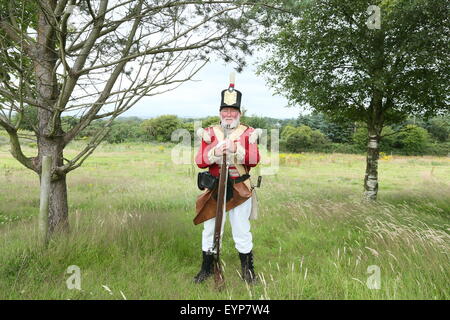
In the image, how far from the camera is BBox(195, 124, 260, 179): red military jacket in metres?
3.20

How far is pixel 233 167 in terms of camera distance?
3.38m

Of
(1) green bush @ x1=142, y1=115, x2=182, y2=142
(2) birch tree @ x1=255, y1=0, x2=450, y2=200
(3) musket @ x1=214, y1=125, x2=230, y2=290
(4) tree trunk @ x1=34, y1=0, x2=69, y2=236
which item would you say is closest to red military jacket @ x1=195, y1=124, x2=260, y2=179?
(3) musket @ x1=214, y1=125, x2=230, y2=290

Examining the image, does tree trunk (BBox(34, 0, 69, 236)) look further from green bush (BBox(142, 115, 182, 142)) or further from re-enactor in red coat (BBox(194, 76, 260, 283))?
green bush (BBox(142, 115, 182, 142))

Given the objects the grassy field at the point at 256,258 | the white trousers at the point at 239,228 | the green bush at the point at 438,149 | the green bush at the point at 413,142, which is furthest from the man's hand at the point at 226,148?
the green bush at the point at 438,149

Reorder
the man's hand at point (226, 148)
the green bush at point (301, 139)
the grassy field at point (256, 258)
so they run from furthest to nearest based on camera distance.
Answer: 1. the green bush at point (301, 139)
2. the man's hand at point (226, 148)
3. the grassy field at point (256, 258)

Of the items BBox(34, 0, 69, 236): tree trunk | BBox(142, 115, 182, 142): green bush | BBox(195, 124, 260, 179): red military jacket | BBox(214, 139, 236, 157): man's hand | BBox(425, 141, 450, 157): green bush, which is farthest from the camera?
BBox(425, 141, 450, 157): green bush

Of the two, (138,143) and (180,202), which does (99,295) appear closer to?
(180,202)

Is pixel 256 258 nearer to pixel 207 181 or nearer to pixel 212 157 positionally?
pixel 207 181

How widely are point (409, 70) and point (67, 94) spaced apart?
21.4 ft

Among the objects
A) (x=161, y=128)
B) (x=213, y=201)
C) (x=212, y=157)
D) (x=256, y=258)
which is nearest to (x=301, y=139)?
(x=161, y=128)

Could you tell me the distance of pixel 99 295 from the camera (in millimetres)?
2904

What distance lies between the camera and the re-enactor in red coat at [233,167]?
3.21 meters

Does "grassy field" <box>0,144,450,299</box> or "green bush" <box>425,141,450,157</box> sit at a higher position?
"green bush" <box>425,141,450,157</box>

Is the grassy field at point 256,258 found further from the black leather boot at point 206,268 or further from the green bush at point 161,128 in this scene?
the green bush at point 161,128
